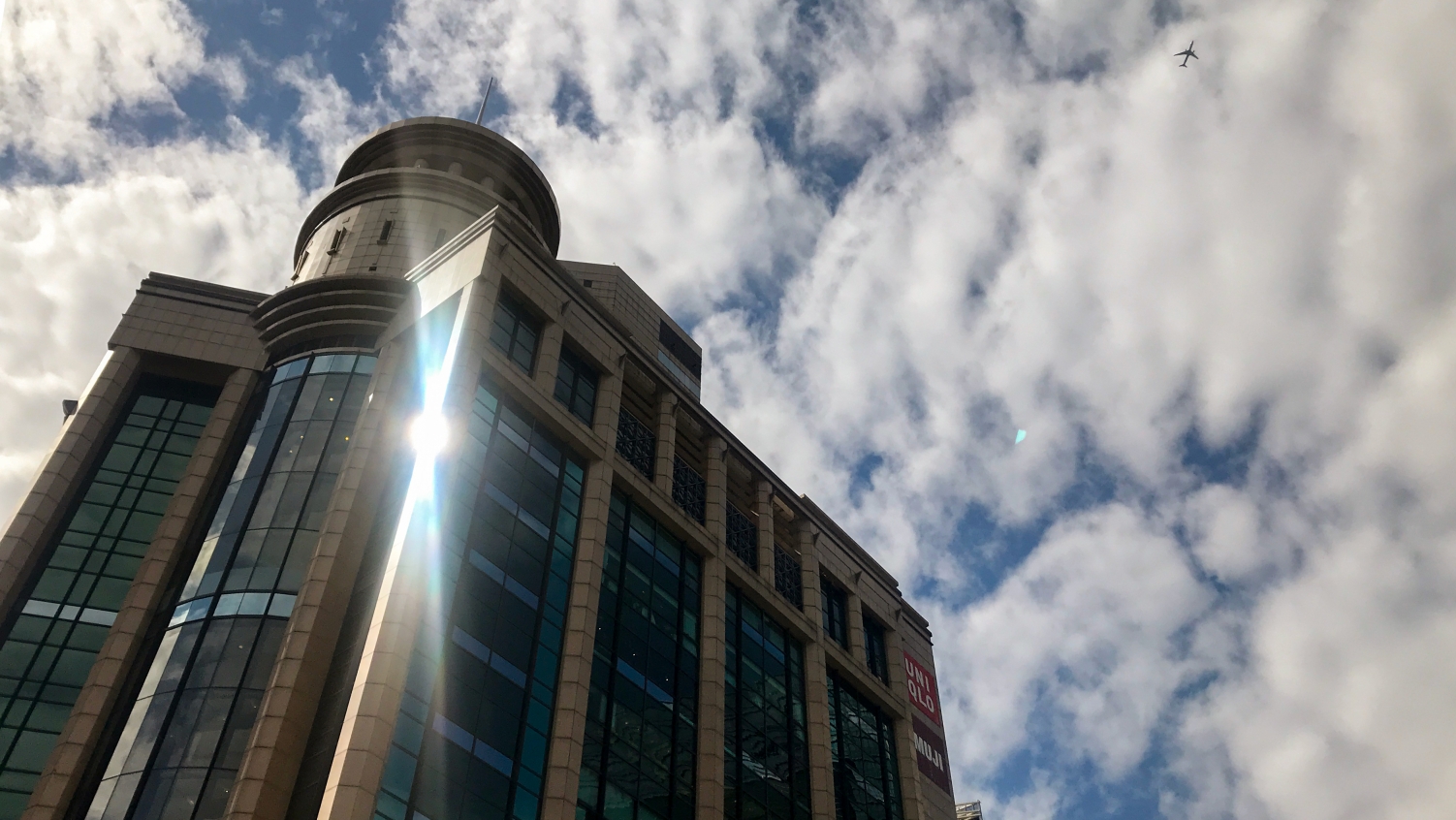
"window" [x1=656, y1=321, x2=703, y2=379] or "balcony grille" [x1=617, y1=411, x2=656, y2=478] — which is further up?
"window" [x1=656, y1=321, x2=703, y2=379]

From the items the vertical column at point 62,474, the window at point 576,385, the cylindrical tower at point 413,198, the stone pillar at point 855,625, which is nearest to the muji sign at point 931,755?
the stone pillar at point 855,625

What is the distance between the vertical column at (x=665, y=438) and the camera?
49.2 meters

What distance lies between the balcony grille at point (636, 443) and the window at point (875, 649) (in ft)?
63.5

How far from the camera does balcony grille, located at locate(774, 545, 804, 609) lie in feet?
181

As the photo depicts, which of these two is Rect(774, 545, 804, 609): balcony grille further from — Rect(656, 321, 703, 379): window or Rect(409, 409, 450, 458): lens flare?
Rect(409, 409, 450, 458): lens flare

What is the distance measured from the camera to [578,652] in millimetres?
37500

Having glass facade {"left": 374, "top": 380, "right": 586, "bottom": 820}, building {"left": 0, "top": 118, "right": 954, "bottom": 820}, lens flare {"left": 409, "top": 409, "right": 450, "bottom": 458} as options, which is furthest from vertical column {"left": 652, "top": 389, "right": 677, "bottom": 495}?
lens flare {"left": 409, "top": 409, "right": 450, "bottom": 458}

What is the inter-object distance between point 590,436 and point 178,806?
21282 mm

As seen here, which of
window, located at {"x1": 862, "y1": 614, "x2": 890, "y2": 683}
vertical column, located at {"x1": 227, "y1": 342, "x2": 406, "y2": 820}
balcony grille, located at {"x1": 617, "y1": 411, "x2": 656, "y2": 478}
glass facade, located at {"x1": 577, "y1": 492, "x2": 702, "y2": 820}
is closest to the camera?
Result: vertical column, located at {"x1": 227, "y1": 342, "x2": 406, "y2": 820}

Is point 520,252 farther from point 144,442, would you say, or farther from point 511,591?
point 144,442

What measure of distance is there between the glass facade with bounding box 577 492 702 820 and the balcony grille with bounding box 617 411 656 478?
2.67 meters

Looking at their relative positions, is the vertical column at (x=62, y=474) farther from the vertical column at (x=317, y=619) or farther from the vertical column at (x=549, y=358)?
the vertical column at (x=549, y=358)

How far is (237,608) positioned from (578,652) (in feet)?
39.8

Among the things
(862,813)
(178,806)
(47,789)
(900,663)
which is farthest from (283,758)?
(900,663)
